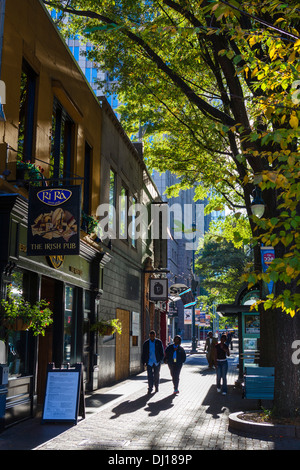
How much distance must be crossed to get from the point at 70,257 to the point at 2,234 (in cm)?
428

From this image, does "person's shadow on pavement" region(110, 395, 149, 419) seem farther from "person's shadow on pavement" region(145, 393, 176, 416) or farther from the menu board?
the menu board

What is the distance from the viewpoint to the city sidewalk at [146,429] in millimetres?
7906

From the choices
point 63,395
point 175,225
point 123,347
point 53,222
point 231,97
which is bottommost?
point 63,395

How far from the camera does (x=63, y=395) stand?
9711 mm

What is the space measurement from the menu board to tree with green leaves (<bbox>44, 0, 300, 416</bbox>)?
392 cm

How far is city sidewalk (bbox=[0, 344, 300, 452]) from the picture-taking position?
7.91m

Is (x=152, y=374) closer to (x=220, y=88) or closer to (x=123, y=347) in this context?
(x=123, y=347)

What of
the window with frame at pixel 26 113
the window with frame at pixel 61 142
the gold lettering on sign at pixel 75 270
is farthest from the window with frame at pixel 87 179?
the window with frame at pixel 26 113

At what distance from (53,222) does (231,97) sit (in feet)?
17.1

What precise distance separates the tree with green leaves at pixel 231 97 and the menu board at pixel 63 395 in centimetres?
392

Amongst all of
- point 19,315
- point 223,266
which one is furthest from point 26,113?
point 223,266

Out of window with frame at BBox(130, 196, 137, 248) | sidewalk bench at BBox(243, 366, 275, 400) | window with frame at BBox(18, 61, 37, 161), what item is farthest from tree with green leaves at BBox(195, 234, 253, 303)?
window with frame at BBox(18, 61, 37, 161)

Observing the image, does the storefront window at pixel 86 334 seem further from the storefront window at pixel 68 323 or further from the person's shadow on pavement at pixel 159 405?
the person's shadow on pavement at pixel 159 405
